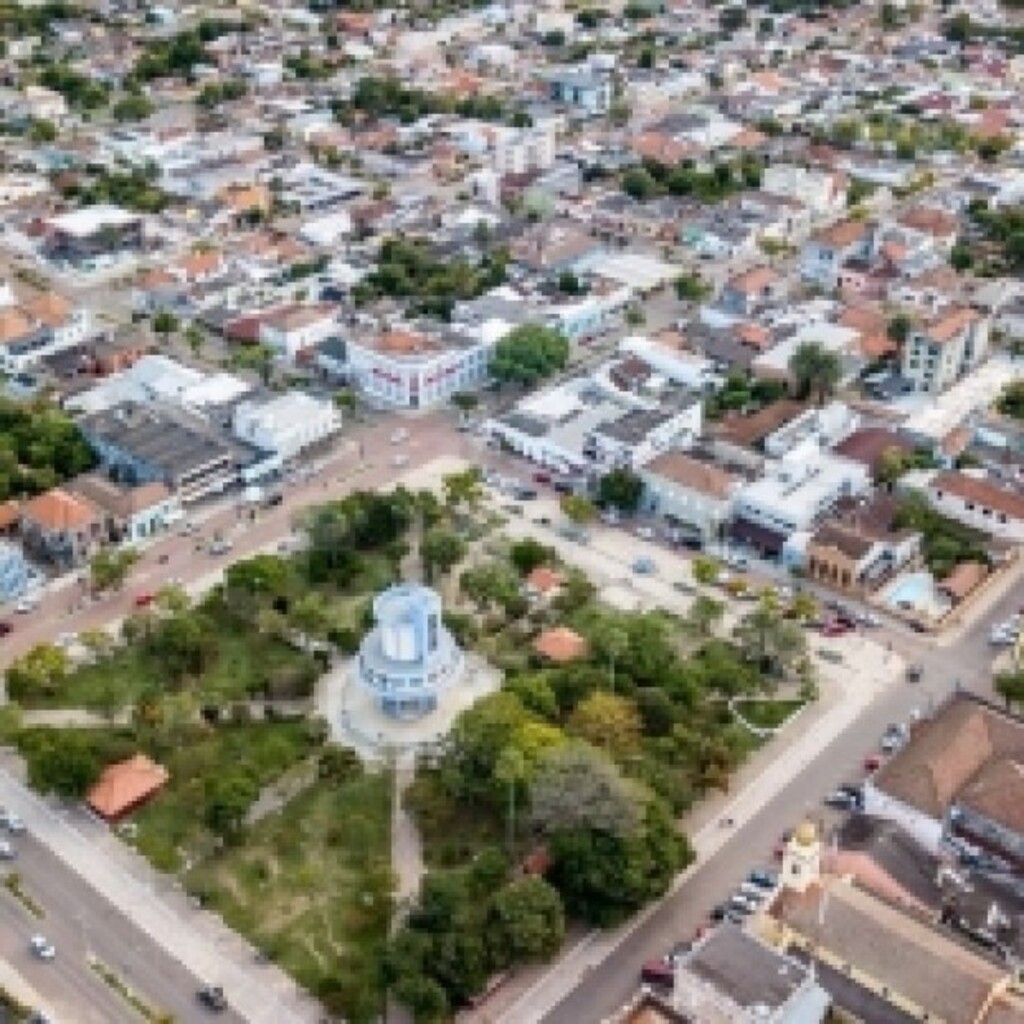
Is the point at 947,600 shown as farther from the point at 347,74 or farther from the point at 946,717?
the point at 347,74

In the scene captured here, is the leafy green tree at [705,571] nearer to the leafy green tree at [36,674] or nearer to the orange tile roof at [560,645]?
the orange tile roof at [560,645]

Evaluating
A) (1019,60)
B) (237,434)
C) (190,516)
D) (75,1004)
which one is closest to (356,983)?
(75,1004)

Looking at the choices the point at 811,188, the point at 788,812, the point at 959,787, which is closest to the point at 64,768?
the point at 788,812

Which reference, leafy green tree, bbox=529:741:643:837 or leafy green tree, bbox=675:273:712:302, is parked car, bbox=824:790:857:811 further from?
leafy green tree, bbox=675:273:712:302

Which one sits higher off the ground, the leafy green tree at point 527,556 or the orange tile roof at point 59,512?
the orange tile roof at point 59,512

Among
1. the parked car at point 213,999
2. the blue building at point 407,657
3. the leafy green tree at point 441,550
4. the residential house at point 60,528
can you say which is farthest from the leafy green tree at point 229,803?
the residential house at point 60,528

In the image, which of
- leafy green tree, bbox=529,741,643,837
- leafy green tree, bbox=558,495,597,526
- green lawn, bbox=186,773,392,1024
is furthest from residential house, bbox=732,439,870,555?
green lawn, bbox=186,773,392,1024
